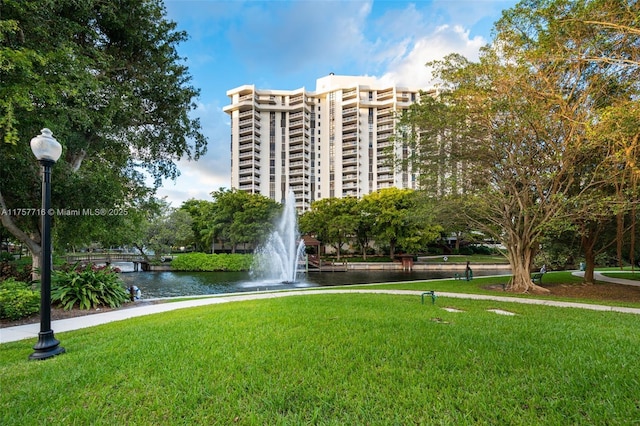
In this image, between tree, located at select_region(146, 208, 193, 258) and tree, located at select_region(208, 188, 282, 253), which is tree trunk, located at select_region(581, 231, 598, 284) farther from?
tree, located at select_region(146, 208, 193, 258)

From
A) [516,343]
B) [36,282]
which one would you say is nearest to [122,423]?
[516,343]

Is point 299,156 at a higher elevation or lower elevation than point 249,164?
higher

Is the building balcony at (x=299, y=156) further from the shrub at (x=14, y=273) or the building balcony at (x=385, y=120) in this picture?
the shrub at (x=14, y=273)

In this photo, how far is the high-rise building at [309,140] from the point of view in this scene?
236 feet

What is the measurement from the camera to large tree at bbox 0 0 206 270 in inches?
276

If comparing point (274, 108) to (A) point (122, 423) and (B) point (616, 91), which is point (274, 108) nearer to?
(B) point (616, 91)

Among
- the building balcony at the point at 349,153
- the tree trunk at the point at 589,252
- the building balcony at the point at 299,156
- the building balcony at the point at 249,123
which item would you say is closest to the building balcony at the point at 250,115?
the building balcony at the point at 249,123

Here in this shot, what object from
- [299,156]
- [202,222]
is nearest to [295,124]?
[299,156]

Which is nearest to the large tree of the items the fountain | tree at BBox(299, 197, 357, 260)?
the fountain

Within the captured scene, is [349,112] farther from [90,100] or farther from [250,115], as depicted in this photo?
[90,100]

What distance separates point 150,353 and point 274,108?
2910 inches

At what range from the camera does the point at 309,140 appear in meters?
74.2

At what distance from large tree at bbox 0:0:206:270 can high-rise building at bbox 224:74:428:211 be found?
5810cm

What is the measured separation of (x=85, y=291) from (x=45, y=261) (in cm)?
517
